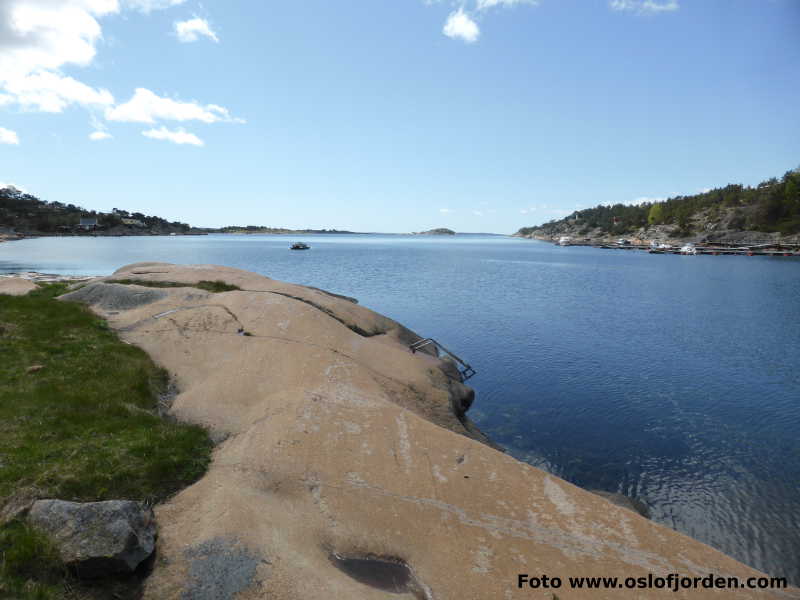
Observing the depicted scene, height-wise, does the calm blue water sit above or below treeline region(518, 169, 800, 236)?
below

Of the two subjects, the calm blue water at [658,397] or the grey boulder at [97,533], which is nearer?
the grey boulder at [97,533]

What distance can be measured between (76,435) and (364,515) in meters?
6.97

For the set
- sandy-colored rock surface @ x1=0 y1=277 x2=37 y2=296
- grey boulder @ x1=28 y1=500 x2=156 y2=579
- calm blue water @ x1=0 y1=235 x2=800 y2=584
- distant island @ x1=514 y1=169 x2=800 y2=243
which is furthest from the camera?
distant island @ x1=514 y1=169 x2=800 y2=243

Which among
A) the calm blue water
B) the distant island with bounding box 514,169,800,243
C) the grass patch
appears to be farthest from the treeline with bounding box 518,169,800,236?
the grass patch

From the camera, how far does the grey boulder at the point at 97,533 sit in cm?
604

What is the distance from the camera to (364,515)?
809cm

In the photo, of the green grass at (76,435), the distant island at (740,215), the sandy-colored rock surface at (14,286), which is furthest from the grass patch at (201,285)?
the distant island at (740,215)

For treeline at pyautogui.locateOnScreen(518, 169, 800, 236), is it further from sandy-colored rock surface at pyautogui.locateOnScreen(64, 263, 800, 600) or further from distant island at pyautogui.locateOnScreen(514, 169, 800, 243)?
sandy-colored rock surface at pyautogui.locateOnScreen(64, 263, 800, 600)

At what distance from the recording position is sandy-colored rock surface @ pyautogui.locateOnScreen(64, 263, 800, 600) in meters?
6.69

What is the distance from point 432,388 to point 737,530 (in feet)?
32.6

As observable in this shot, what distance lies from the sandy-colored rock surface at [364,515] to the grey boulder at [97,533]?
0.46 metres

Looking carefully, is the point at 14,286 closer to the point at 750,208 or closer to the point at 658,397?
→ the point at 658,397

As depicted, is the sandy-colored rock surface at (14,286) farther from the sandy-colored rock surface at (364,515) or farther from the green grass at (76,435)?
the sandy-colored rock surface at (364,515)

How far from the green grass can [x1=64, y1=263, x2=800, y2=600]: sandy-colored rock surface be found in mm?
824
